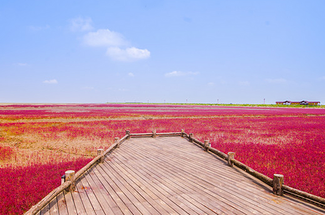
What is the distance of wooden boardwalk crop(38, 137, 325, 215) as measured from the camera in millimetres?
4711

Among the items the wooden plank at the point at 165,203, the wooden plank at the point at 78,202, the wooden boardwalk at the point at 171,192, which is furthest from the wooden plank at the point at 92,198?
the wooden plank at the point at 165,203

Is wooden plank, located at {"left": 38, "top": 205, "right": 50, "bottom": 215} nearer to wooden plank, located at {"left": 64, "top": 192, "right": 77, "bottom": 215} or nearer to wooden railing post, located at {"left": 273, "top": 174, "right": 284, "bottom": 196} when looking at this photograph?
wooden plank, located at {"left": 64, "top": 192, "right": 77, "bottom": 215}

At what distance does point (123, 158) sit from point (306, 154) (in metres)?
11.6

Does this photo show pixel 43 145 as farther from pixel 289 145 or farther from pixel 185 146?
pixel 289 145

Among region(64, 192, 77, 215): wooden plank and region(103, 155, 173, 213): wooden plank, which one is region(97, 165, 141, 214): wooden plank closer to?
region(103, 155, 173, 213): wooden plank

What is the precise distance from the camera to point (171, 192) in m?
5.64

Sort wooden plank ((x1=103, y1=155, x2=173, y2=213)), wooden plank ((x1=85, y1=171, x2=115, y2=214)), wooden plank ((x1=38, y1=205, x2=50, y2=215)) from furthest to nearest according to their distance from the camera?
1. wooden plank ((x1=103, y1=155, x2=173, y2=213))
2. wooden plank ((x1=85, y1=171, x2=115, y2=214))
3. wooden plank ((x1=38, y1=205, x2=50, y2=215))

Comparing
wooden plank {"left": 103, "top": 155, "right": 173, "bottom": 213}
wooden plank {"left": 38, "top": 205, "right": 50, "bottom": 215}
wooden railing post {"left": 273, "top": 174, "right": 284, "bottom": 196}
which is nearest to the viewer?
wooden plank {"left": 38, "top": 205, "right": 50, "bottom": 215}

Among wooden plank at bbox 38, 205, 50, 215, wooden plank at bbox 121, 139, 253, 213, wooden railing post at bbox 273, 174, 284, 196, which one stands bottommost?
wooden plank at bbox 121, 139, 253, 213

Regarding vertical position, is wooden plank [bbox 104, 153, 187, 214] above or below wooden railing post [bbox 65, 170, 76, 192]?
below

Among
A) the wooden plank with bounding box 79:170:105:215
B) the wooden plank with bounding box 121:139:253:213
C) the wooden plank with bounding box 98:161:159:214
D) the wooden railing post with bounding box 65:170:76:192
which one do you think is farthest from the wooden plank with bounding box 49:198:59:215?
the wooden plank with bounding box 121:139:253:213

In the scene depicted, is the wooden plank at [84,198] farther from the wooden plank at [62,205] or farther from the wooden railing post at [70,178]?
the wooden plank at [62,205]

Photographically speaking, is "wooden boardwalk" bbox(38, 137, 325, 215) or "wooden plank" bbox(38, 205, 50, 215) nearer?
"wooden plank" bbox(38, 205, 50, 215)

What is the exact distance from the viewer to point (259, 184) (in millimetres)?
6281
